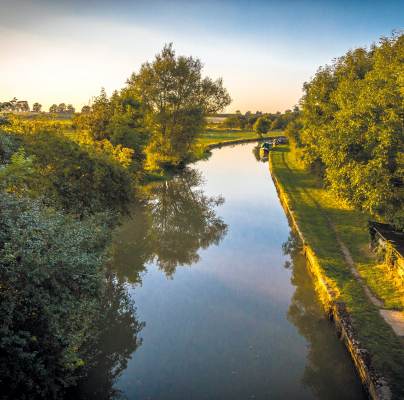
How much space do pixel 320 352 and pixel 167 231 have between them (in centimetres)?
1493

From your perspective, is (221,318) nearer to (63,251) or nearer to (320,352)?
(320,352)

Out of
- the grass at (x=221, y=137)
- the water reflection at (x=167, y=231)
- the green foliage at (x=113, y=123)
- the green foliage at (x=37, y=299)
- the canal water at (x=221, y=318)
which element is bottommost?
the grass at (x=221, y=137)

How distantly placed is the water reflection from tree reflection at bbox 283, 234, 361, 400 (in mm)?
6530

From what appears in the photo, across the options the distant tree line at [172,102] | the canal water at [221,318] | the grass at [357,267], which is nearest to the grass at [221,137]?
the distant tree line at [172,102]

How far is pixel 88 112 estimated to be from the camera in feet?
106

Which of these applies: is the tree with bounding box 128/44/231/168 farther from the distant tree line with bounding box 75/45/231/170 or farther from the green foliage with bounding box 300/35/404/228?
the green foliage with bounding box 300/35/404/228

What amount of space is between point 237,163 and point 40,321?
5396 cm

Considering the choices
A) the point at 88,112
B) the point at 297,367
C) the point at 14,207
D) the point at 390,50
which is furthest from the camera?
the point at 88,112

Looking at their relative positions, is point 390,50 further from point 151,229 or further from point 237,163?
point 237,163

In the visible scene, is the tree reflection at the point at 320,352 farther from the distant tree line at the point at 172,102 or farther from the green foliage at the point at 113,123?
the distant tree line at the point at 172,102

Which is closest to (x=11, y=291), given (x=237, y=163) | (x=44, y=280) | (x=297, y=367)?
(x=44, y=280)

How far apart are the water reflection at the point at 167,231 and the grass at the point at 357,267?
6579 millimetres

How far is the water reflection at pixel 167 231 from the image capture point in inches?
813

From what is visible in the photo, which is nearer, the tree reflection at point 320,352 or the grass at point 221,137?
the tree reflection at point 320,352
